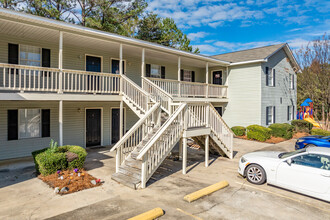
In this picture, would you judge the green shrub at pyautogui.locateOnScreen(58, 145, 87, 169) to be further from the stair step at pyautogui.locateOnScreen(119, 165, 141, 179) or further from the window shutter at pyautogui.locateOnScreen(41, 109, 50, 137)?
the window shutter at pyautogui.locateOnScreen(41, 109, 50, 137)

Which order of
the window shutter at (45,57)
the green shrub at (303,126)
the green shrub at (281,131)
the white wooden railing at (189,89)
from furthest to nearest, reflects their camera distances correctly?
1. the green shrub at (303,126)
2. the green shrub at (281,131)
3. the white wooden railing at (189,89)
4. the window shutter at (45,57)

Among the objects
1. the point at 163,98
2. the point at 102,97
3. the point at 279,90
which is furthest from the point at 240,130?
the point at 102,97

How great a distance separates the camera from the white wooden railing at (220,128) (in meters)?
9.38

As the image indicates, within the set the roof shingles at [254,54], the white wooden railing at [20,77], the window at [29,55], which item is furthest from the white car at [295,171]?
the roof shingles at [254,54]

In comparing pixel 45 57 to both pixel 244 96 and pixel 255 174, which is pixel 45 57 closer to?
pixel 255 174

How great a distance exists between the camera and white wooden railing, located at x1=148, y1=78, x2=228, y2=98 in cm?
1335

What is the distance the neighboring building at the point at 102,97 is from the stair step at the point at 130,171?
0.14 ft

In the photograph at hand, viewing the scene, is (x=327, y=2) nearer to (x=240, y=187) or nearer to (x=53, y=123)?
(x=240, y=187)

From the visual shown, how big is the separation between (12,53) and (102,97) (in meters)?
4.56

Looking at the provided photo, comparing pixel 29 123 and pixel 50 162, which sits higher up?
pixel 29 123

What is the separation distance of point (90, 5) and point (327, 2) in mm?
21067

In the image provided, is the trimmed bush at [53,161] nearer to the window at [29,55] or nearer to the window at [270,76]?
the window at [29,55]

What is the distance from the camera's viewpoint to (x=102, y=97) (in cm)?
1034

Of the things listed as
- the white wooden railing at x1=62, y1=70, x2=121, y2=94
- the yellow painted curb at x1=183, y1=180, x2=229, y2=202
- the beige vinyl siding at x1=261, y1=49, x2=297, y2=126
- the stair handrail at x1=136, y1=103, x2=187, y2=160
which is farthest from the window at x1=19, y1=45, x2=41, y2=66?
the beige vinyl siding at x1=261, y1=49, x2=297, y2=126
